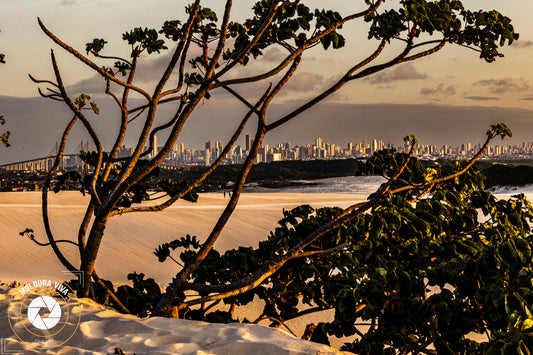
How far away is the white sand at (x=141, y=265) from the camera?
2766mm

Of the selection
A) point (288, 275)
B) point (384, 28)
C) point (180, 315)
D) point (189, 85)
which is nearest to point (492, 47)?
point (384, 28)

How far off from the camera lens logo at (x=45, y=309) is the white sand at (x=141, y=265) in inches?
6.7

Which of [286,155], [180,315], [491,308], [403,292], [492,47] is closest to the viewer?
[491,308]

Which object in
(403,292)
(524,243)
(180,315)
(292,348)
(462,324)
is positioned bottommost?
(180,315)

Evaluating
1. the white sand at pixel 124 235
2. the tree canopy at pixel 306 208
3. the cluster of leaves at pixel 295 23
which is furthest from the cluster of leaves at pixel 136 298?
the white sand at pixel 124 235

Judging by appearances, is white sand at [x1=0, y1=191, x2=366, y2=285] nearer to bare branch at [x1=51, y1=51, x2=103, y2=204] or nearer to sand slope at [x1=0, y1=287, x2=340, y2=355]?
bare branch at [x1=51, y1=51, x2=103, y2=204]

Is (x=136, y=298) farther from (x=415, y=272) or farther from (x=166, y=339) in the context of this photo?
(x=415, y=272)

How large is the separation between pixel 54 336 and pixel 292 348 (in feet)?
5.02

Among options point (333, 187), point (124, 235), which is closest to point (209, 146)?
point (333, 187)

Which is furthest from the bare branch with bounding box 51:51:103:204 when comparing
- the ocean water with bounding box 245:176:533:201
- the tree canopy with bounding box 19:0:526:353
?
the ocean water with bounding box 245:176:533:201

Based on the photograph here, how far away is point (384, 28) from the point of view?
3504 millimetres

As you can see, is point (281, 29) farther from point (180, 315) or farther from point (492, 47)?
point (180, 315)

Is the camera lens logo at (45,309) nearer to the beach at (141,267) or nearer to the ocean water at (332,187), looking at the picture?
the beach at (141,267)

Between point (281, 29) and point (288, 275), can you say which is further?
point (288, 275)
